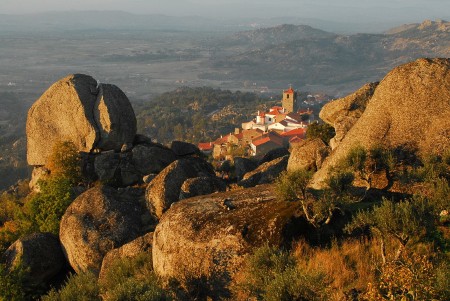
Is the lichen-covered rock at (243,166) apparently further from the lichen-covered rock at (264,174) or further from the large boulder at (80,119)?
→ the large boulder at (80,119)

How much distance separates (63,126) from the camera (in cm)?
3759

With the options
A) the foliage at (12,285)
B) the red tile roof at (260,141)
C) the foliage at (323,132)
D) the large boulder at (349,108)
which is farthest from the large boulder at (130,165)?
the red tile roof at (260,141)

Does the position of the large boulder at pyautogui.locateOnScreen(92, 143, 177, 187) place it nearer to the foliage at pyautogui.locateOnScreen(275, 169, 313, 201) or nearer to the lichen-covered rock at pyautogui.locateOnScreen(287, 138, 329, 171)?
the lichen-covered rock at pyautogui.locateOnScreen(287, 138, 329, 171)

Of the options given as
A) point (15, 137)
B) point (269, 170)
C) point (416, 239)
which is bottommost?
point (15, 137)

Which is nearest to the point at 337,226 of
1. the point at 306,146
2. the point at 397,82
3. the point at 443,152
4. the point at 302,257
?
the point at 302,257

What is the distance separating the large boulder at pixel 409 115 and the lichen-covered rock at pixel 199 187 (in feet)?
18.0

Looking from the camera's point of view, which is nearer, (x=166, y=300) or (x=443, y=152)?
(x=166, y=300)

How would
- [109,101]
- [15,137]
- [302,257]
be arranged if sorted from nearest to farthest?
[302,257], [109,101], [15,137]

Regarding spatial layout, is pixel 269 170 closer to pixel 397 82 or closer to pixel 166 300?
pixel 397 82

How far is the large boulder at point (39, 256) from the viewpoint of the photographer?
21297 millimetres

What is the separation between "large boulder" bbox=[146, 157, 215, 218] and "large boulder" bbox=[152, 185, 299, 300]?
22.2 ft

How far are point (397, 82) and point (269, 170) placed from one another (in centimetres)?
1048

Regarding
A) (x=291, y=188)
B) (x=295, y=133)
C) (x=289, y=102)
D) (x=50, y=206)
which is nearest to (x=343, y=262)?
(x=291, y=188)

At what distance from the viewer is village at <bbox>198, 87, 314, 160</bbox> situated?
3782 inches
